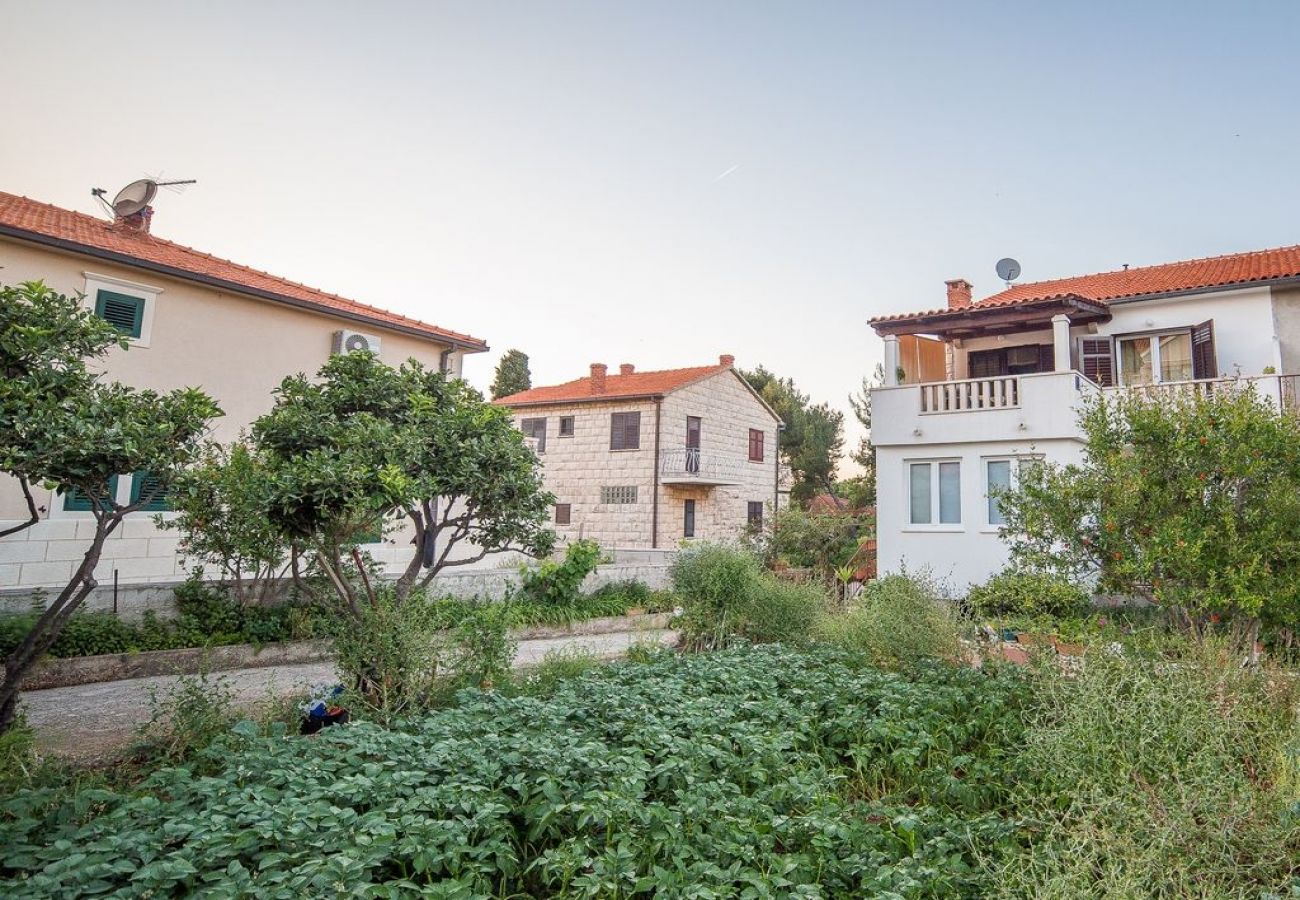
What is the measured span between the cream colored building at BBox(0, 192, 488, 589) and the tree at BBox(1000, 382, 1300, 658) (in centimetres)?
1203

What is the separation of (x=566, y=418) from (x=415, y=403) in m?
21.9

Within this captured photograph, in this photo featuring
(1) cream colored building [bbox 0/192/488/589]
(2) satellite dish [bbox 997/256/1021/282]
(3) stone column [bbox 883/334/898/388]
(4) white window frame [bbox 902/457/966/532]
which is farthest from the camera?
(2) satellite dish [bbox 997/256/1021/282]

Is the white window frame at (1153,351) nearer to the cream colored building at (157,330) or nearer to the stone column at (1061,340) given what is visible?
the stone column at (1061,340)

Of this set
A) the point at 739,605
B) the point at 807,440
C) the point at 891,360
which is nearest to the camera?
the point at 739,605

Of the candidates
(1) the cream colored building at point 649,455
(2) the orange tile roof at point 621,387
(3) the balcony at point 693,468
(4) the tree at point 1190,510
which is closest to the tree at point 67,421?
(4) the tree at point 1190,510

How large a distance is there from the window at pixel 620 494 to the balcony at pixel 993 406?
1253cm

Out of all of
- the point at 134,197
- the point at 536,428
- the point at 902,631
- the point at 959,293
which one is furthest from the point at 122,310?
the point at 959,293

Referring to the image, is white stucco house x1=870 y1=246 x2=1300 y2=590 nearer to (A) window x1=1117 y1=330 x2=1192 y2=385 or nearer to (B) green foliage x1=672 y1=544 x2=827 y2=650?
(A) window x1=1117 y1=330 x2=1192 y2=385

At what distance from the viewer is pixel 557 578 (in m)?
13.3

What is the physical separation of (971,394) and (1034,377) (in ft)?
4.06

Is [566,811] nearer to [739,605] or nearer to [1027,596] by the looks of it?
[739,605]

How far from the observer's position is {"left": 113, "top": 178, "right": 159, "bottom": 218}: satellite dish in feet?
45.7

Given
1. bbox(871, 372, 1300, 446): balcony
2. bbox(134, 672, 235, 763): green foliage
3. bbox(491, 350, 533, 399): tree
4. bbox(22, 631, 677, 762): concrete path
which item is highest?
bbox(491, 350, 533, 399): tree

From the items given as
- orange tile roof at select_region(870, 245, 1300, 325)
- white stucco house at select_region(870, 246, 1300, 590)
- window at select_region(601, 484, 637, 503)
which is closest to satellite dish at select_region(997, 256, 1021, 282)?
orange tile roof at select_region(870, 245, 1300, 325)
